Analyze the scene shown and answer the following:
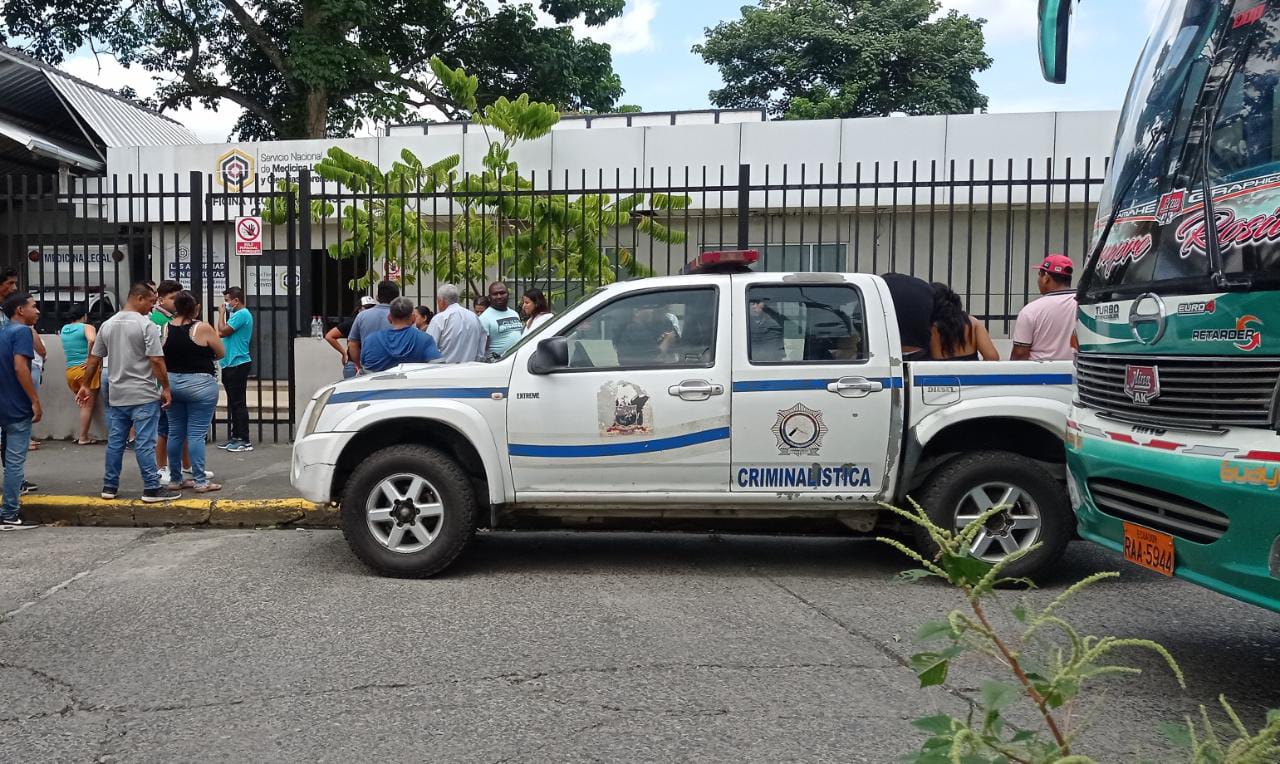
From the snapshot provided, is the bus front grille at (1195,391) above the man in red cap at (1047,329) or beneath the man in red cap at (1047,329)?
beneath

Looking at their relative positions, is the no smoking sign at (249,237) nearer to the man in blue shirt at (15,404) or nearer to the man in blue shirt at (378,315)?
the man in blue shirt at (378,315)

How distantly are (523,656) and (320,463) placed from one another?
2146mm

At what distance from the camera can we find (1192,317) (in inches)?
Result: 152

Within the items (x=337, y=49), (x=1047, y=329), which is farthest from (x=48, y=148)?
(x=1047, y=329)

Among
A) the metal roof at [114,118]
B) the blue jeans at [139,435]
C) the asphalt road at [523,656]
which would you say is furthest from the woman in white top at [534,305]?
the metal roof at [114,118]

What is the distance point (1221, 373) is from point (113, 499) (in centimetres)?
765

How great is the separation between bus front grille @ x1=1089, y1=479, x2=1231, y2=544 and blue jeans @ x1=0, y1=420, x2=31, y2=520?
7.19 meters

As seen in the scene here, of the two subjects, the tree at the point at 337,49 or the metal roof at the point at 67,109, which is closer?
the metal roof at the point at 67,109

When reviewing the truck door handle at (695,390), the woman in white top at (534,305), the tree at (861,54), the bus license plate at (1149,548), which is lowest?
the bus license plate at (1149,548)

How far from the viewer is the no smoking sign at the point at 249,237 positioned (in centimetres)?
1048

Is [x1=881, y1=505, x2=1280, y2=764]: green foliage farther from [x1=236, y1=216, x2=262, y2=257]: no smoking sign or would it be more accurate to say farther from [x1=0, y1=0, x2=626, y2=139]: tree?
[x1=0, y1=0, x2=626, y2=139]: tree

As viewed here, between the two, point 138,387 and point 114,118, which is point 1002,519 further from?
point 114,118

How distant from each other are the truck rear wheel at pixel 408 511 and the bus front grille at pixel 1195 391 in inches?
135

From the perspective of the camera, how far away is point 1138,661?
181 inches
